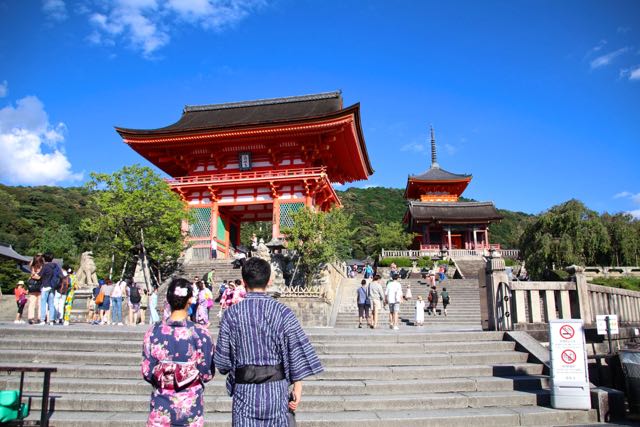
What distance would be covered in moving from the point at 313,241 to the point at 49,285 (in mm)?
10195

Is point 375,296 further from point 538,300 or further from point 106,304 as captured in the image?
point 106,304

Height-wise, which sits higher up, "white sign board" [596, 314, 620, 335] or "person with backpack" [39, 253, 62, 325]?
"person with backpack" [39, 253, 62, 325]

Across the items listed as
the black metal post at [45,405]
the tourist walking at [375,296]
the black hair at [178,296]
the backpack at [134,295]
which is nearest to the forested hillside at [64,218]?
the backpack at [134,295]

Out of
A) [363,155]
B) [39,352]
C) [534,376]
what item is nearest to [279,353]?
[534,376]

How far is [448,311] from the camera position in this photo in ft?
58.2

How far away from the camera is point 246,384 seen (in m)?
2.97

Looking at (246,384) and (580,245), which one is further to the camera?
(580,245)

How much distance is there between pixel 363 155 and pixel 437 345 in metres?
24.1

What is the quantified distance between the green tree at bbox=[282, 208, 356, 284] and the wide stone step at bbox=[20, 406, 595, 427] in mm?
12527

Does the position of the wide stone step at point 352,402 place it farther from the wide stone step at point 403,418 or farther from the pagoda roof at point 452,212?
the pagoda roof at point 452,212

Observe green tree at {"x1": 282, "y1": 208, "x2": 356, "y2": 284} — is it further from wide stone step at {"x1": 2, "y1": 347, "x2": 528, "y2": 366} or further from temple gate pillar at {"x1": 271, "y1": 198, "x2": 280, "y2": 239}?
wide stone step at {"x1": 2, "y1": 347, "x2": 528, "y2": 366}

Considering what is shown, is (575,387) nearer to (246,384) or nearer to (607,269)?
(246,384)

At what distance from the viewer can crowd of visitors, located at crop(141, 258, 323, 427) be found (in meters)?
2.95

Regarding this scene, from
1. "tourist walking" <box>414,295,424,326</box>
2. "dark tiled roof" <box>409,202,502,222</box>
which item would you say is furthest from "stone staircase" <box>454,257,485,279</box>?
"tourist walking" <box>414,295,424,326</box>
